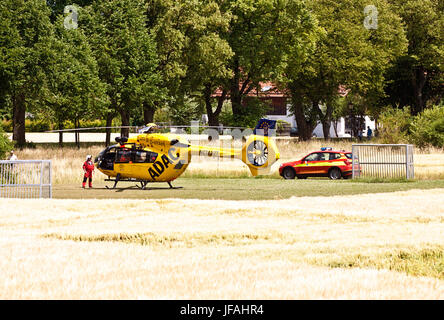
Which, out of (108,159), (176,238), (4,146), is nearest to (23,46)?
(4,146)

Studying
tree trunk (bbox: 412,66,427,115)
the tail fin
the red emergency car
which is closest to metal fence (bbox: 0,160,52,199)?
the tail fin

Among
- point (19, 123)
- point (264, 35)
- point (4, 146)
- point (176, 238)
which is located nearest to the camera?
point (176, 238)

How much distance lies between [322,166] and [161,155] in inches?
448

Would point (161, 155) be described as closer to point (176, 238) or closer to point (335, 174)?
point (335, 174)

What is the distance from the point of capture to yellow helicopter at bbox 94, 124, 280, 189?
102 feet

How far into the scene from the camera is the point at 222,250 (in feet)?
45.0

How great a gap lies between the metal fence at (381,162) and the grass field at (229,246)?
9.15 meters

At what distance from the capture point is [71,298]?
358 inches

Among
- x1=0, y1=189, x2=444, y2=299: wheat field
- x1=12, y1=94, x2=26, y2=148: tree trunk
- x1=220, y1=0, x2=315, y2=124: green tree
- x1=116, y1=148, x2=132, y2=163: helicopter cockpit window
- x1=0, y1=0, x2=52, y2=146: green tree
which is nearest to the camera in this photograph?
x1=0, y1=189, x2=444, y2=299: wheat field

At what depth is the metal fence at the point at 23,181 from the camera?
27.9 meters

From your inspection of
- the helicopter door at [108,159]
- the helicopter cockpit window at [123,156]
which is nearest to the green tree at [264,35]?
the helicopter door at [108,159]

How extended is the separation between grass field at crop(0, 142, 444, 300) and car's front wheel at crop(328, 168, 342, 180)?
9345 millimetres

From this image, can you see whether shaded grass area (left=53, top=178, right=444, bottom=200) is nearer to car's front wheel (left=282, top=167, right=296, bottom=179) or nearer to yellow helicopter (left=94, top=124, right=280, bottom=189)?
yellow helicopter (left=94, top=124, right=280, bottom=189)

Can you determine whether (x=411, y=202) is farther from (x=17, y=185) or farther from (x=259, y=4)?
(x=259, y=4)
